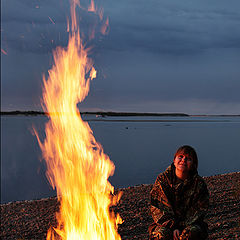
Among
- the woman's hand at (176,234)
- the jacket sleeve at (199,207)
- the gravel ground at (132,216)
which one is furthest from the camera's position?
the gravel ground at (132,216)

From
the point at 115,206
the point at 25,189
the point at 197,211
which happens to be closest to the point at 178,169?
the point at 197,211

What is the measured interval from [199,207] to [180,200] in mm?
303

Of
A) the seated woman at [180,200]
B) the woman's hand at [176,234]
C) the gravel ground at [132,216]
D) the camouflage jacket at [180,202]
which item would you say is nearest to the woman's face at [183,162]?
the seated woman at [180,200]

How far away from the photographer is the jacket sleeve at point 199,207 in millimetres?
4480

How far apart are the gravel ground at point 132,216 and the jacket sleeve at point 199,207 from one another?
3.06 metres

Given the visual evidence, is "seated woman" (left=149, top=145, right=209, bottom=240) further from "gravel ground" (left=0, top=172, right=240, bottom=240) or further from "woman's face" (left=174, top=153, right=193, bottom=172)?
"gravel ground" (left=0, top=172, right=240, bottom=240)

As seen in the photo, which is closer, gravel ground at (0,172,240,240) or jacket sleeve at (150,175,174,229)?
jacket sleeve at (150,175,174,229)

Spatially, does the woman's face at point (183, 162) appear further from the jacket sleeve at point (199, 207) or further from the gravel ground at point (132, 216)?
the gravel ground at point (132, 216)

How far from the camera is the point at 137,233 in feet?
25.6

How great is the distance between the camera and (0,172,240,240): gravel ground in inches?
306

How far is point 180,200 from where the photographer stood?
4.60 m

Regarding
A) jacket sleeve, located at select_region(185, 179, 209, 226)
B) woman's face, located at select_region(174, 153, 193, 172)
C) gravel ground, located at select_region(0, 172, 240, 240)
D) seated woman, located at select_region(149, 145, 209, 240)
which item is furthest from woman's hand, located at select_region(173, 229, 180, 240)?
gravel ground, located at select_region(0, 172, 240, 240)

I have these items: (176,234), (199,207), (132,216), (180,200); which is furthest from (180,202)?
(132,216)

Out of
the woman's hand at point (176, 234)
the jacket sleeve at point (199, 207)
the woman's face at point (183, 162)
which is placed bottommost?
the woman's hand at point (176, 234)
